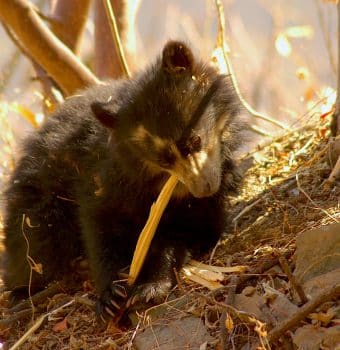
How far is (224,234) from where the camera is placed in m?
4.73

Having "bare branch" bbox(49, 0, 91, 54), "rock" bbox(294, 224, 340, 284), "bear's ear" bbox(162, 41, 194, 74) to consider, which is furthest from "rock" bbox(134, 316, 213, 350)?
"bare branch" bbox(49, 0, 91, 54)

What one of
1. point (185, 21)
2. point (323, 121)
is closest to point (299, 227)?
point (323, 121)

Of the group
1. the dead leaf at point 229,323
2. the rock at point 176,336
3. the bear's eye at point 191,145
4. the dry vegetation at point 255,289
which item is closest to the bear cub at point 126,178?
the bear's eye at point 191,145

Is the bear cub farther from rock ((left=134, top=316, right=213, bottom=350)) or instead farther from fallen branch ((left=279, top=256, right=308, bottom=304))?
fallen branch ((left=279, top=256, right=308, bottom=304))

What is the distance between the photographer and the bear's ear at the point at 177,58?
4.30 metres

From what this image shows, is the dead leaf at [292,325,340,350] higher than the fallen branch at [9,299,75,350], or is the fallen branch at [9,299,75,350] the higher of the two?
the fallen branch at [9,299,75,350]

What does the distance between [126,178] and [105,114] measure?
1.22ft

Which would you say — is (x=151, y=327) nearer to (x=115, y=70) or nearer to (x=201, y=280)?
(x=201, y=280)

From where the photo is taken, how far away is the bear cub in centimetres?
418

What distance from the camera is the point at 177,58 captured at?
438cm

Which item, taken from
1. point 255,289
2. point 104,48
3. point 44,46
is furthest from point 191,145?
point 104,48

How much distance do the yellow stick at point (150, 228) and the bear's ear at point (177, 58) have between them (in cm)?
56

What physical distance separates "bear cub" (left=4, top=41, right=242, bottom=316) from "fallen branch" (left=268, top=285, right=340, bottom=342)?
101cm

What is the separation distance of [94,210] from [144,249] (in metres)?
0.44
